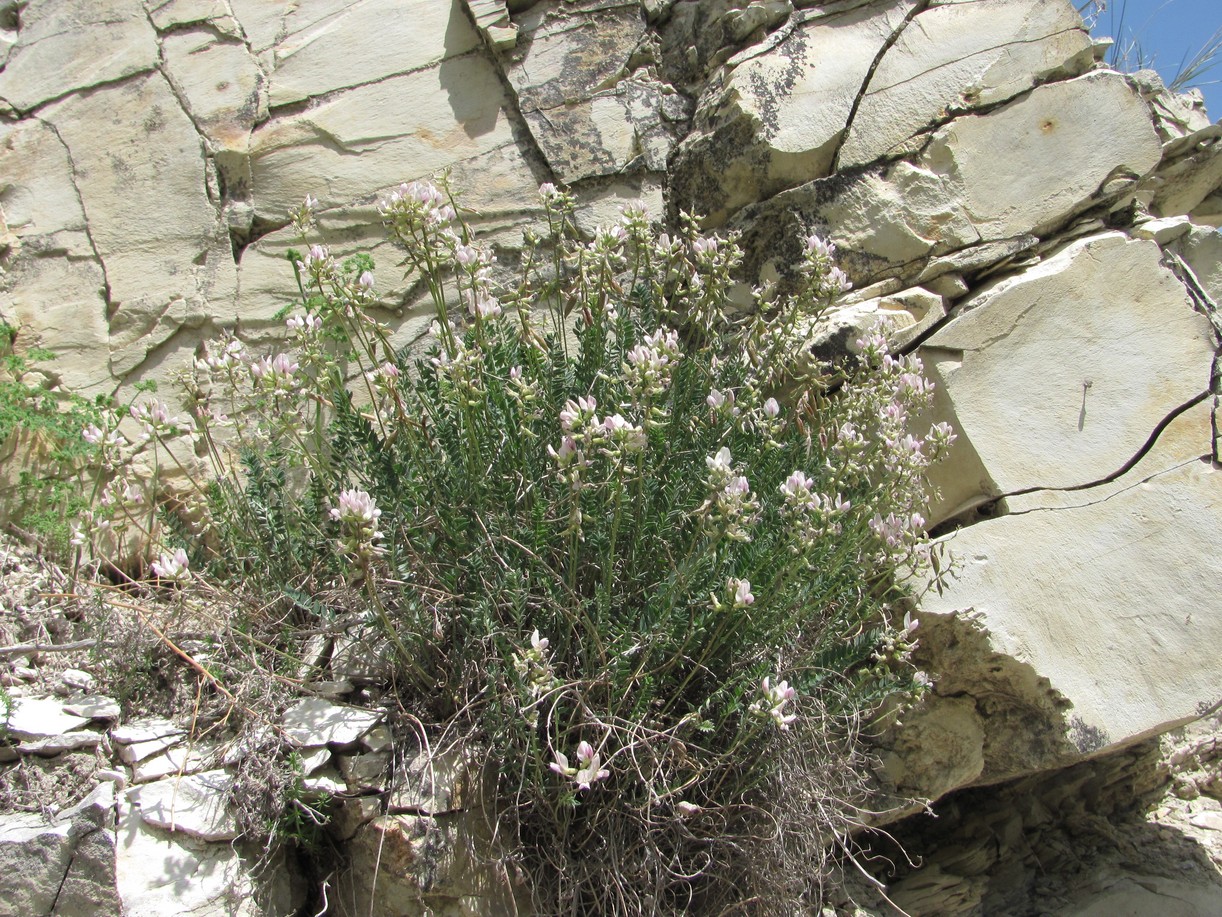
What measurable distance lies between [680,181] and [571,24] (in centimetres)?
90

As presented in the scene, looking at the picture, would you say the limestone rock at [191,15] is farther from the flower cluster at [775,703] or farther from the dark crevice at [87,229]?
the flower cluster at [775,703]

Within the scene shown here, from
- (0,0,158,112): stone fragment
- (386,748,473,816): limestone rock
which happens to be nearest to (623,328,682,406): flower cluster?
(386,748,473,816): limestone rock

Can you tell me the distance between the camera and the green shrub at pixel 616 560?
230 cm

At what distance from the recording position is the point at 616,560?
8.27 feet

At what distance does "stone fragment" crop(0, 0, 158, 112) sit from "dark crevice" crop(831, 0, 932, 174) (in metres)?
2.87

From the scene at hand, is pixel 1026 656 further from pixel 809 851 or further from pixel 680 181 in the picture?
pixel 680 181

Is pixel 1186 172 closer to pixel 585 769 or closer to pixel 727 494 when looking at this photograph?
pixel 727 494

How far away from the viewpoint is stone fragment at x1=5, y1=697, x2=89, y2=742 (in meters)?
2.44

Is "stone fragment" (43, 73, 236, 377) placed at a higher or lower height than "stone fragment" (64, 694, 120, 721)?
higher

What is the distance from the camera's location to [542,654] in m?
2.17

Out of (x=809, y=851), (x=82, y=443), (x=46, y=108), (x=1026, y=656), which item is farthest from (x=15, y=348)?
(x=1026, y=656)

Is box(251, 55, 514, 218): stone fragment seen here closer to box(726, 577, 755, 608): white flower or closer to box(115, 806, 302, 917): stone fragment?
box(726, 577, 755, 608): white flower

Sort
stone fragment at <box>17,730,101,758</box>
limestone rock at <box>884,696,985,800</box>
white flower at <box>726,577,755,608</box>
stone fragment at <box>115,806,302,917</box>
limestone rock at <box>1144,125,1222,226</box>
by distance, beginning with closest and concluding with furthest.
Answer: white flower at <box>726,577,755,608</box> < stone fragment at <box>115,806,302,917</box> < stone fragment at <box>17,730,101,758</box> < limestone rock at <box>884,696,985,800</box> < limestone rock at <box>1144,125,1222,226</box>

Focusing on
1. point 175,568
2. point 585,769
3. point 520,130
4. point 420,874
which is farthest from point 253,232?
point 585,769
